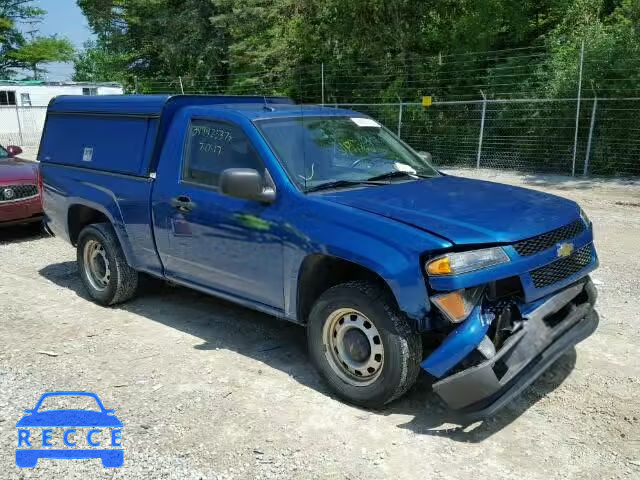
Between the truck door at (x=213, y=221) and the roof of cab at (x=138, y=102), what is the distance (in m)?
0.29

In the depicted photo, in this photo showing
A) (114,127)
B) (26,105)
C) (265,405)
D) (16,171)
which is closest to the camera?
(265,405)

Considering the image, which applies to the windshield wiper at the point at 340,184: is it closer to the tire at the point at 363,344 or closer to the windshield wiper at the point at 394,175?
the windshield wiper at the point at 394,175

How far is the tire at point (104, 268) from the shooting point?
6012mm

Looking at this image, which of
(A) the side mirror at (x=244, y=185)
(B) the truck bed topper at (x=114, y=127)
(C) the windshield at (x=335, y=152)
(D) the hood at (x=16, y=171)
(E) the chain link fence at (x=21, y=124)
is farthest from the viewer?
(E) the chain link fence at (x=21, y=124)

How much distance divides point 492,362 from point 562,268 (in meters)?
0.87

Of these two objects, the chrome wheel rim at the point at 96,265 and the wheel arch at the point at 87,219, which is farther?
the chrome wheel rim at the point at 96,265

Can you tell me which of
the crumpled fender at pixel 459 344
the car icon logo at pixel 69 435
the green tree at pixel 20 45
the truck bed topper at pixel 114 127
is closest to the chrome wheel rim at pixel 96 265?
the truck bed topper at pixel 114 127

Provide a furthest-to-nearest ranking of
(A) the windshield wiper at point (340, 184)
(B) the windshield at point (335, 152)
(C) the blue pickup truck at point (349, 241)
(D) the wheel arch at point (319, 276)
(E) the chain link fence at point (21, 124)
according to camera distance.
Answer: (E) the chain link fence at point (21, 124) → (B) the windshield at point (335, 152) → (A) the windshield wiper at point (340, 184) → (D) the wheel arch at point (319, 276) → (C) the blue pickup truck at point (349, 241)

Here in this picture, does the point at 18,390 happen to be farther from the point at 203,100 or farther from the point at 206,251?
the point at 203,100

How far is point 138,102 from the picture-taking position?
5.73m

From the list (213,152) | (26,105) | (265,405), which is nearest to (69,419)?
(265,405)

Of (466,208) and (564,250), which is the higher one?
(466,208)

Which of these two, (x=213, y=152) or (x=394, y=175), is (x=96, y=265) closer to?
(x=213, y=152)

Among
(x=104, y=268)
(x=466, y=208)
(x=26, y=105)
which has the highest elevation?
(x=466, y=208)
